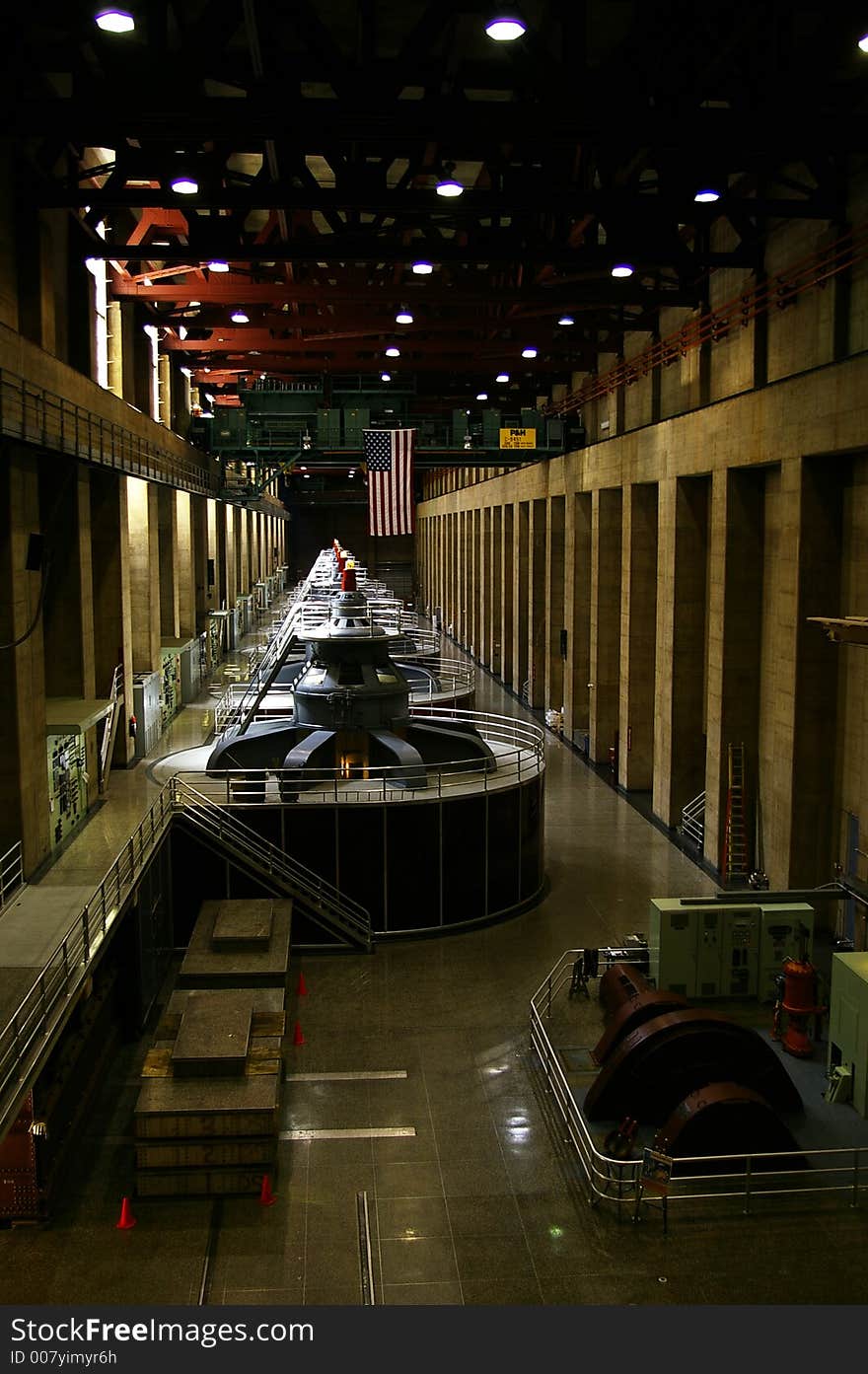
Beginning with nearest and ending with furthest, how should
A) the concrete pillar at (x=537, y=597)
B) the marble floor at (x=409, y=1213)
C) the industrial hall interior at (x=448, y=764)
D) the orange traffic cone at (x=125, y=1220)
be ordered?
the marble floor at (x=409, y=1213) → the orange traffic cone at (x=125, y=1220) → the industrial hall interior at (x=448, y=764) → the concrete pillar at (x=537, y=597)

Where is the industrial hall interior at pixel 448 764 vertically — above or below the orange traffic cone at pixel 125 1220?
above

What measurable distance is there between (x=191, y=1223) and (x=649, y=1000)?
5.30 m

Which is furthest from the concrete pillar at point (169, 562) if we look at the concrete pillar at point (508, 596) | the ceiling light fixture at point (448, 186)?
the ceiling light fixture at point (448, 186)

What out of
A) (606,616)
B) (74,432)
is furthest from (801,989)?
(606,616)

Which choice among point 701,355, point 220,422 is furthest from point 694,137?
point 220,422

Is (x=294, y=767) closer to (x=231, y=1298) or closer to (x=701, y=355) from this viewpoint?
(x=231, y=1298)

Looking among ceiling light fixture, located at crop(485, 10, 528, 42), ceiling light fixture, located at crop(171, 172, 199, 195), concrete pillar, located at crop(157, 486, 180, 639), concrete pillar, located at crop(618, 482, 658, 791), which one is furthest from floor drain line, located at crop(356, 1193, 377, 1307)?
concrete pillar, located at crop(157, 486, 180, 639)

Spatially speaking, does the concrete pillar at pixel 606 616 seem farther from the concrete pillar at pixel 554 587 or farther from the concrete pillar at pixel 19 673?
the concrete pillar at pixel 19 673

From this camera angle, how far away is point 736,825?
61.3ft

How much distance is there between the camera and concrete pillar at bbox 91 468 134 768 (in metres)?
21.8

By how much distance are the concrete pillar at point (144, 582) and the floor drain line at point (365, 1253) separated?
695 inches

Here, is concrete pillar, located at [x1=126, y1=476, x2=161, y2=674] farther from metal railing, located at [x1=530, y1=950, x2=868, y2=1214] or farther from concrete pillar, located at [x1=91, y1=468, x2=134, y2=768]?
metal railing, located at [x1=530, y1=950, x2=868, y2=1214]

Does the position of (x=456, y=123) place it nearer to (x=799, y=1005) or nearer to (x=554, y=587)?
(x=799, y=1005)

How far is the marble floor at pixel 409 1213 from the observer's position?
29.1ft
